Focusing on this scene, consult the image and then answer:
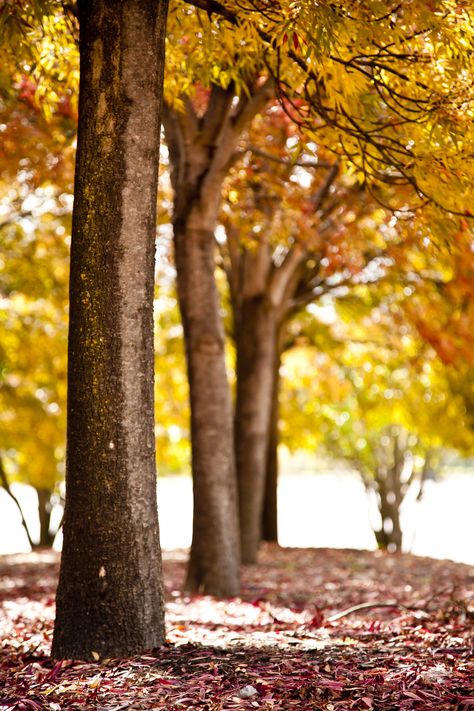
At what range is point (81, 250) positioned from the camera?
4066mm

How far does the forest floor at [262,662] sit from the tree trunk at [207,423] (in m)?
0.39

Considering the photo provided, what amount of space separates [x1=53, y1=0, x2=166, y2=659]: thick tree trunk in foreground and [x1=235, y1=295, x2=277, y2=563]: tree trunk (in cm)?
585

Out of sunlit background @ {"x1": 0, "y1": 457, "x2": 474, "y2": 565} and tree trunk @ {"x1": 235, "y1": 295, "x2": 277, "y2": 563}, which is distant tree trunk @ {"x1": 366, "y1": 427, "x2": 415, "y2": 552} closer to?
sunlit background @ {"x1": 0, "y1": 457, "x2": 474, "y2": 565}

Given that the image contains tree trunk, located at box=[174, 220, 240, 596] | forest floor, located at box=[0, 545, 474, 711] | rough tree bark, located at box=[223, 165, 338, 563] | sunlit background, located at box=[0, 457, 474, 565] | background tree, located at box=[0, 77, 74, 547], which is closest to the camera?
forest floor, located at box=[0, 545, 474, 711]

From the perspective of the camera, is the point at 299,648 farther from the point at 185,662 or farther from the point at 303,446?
the point at 303,446

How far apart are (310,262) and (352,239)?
256 cm

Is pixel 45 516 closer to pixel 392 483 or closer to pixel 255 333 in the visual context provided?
pixel 392 483

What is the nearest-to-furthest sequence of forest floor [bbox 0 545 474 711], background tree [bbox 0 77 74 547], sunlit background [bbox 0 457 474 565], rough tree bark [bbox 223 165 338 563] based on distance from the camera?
forest floor [bbox 0 545 474 711] → rough tree bark [bbox 223 165 338 563] → background tree [bbox 0 77 74 547] → sunlit background [bbox 0 457 474 565]

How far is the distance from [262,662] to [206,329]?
3755 millimetres

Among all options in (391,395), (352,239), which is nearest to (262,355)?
(352,239)

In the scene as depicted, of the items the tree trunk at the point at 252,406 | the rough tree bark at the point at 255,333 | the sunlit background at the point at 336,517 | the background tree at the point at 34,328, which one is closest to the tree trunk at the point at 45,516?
the sunlit background at the point at 336,517

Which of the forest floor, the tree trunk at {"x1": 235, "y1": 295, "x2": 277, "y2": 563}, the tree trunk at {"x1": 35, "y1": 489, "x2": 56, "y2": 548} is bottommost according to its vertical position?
the forest floor

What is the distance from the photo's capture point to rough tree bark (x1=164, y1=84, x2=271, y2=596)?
22.8 ft

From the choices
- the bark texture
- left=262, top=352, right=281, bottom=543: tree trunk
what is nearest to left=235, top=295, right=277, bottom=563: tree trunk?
the bark texture
